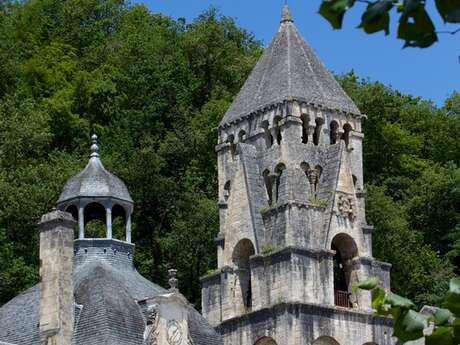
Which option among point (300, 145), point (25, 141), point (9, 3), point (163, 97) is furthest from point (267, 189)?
point (9, 3)

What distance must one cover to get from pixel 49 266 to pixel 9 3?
46896 mm

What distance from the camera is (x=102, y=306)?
31.0 meters

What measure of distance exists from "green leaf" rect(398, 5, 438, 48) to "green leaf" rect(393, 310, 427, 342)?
127 cm

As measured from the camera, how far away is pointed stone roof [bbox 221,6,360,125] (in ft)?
140

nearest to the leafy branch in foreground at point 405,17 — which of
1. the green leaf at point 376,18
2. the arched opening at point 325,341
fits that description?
the green leaf at point 376,18

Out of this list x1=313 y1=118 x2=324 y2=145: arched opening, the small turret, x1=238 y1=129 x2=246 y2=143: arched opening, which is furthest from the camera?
x1=238 y1=129 x2=246 y2=143: arched opening

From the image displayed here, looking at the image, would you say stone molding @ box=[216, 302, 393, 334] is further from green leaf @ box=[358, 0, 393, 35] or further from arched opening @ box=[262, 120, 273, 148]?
green leaf @ box=[358, 0, 393, 35]

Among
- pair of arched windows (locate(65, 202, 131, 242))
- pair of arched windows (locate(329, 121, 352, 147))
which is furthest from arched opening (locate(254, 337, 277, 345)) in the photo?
pair of arched windows (locate(329, 121, 352, 147))

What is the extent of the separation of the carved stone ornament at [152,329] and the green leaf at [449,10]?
82.2 ft

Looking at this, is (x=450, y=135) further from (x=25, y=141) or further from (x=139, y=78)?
(x=25, y=141)

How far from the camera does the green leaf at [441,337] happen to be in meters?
6.76

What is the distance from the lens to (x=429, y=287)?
53375 mm

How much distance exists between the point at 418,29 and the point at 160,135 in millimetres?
53822

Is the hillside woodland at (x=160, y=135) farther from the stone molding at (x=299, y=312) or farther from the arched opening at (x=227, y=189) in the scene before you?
the stone molding at (x=299, y=312)
